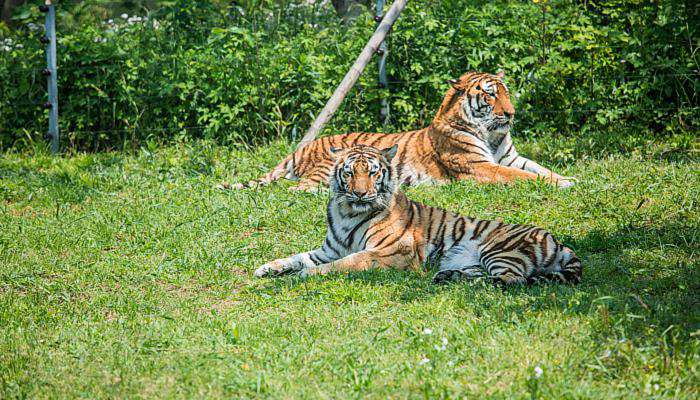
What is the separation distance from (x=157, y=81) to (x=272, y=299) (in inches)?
235

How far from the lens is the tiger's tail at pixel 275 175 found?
8086 mm

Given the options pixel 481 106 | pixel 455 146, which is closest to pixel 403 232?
pixel 455 146

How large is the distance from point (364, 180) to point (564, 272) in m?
1.60

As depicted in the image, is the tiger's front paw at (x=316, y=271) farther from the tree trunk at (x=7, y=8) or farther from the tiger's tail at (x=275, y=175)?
the tree trunk at (x=7, y=8)

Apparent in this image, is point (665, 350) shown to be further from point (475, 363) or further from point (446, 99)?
point (446, 99)

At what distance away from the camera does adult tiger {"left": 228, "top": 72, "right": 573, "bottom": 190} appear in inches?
322

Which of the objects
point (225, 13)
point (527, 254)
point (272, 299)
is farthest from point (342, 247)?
point (225, 13)

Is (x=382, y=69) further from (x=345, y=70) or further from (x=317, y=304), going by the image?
(x=317, y=304)

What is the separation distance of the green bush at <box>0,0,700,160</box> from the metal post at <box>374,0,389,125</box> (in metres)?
0.11

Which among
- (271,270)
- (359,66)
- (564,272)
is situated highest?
(359,66)

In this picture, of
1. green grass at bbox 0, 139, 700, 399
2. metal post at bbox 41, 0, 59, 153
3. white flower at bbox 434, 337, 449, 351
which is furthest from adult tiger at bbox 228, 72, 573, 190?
white flower at bbox 434, 337, 449, 351

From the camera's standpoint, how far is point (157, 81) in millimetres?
10250

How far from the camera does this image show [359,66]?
29.9 ft

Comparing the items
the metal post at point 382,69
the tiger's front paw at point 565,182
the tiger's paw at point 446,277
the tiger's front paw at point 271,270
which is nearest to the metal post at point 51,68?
the metal post at point 382,69
